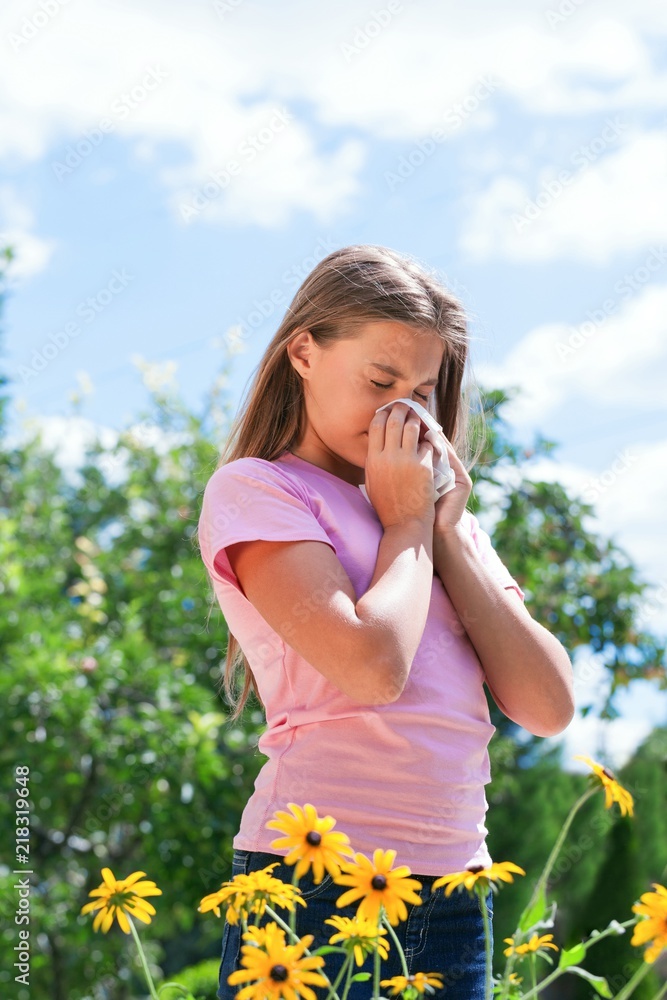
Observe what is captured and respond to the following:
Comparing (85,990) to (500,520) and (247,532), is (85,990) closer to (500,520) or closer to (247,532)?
(500,520)

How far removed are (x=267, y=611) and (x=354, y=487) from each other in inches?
14.2

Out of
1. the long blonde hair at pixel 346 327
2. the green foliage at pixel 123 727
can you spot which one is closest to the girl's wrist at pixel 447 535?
the long blonde hair at pixel 346 327

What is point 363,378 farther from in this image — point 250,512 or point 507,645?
point 507,645

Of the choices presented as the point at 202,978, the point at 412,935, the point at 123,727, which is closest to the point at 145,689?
the point at 123,727

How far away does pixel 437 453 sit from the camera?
157cm

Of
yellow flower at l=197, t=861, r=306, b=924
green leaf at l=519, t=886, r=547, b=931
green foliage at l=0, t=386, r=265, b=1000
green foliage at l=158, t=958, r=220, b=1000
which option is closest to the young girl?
green leaf at l=519, t=886, r=547, b=931

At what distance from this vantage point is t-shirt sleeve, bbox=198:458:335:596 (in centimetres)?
138

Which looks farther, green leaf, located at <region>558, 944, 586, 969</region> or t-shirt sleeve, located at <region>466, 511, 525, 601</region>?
t-shirt sleeve, located at <region>466, 511, 525, 601</region>

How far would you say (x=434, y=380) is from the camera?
1625mm

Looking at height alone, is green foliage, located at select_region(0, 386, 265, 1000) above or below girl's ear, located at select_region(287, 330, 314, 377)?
below

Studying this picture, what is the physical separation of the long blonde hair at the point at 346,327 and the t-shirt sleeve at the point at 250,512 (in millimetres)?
191

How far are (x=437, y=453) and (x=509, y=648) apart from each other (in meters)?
0.31

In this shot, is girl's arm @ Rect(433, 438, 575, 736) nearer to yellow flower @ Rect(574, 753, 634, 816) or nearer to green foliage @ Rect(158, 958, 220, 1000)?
yellow flower @ Rect(574, 753, 634, 816)

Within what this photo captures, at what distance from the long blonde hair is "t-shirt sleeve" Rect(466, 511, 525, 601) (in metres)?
0.22
